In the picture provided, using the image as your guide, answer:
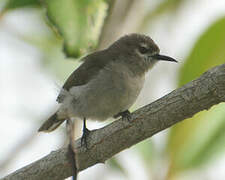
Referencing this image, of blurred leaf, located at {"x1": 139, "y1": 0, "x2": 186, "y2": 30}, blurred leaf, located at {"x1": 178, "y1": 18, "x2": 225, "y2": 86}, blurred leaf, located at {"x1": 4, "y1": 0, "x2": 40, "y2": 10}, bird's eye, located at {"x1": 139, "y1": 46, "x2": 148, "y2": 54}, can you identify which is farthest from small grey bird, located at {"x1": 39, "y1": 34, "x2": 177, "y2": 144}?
blurred leaf, located at {"x1": 4, "y1": 0, "x2": 40, "y2": 10}

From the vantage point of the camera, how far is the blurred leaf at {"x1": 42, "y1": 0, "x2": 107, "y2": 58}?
1499 millimetres

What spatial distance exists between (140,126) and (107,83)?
43.9 inches

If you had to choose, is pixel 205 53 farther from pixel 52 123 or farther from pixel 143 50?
pixel 52 123

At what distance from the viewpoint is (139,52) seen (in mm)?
4188

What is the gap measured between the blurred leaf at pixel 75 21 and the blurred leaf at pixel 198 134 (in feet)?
3.94

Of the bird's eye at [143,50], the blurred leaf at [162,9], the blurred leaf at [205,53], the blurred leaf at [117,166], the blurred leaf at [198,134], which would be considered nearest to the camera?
the blurred leaf at [205,53]

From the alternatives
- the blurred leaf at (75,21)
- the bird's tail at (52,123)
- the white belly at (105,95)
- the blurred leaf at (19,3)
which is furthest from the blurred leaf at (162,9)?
Answer: the blurred leaf at (75,21)

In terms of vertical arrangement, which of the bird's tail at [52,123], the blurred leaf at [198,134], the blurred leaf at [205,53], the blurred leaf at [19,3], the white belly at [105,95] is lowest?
the bird's tail at [52,123]

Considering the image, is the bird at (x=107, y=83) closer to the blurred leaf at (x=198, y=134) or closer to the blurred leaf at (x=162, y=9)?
the blurred leaf at (x=162, y=9)

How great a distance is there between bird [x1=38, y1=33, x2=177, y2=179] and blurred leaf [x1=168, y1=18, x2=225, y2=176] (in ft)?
2.14

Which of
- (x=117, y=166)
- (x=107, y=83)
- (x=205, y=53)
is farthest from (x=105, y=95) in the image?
(x=205, y=53)

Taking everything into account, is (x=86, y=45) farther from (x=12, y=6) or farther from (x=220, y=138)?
(x=220, y=138)

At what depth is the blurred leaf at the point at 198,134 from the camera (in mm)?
2629

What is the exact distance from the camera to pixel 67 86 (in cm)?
378
